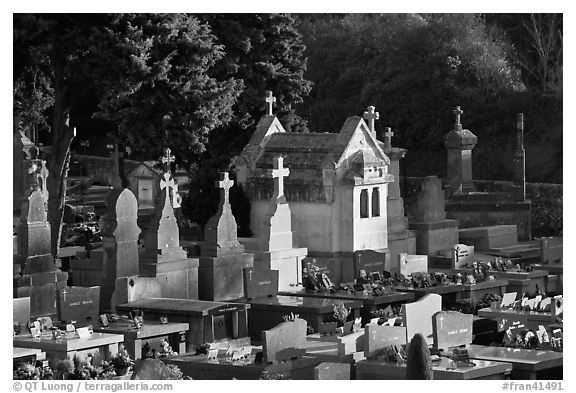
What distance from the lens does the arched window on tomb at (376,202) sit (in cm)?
3111

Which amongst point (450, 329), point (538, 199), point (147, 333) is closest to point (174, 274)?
point (147, 333)

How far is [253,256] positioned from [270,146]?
12.6ft

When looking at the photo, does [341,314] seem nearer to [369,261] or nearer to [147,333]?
[147,333]

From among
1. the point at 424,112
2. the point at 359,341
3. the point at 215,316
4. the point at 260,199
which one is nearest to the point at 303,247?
the point at 260,199

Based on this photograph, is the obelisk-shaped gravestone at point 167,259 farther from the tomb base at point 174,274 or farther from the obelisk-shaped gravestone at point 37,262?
the obelisk-shaped gravestone at point 37,262

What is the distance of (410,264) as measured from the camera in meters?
30.1

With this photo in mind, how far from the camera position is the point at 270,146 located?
31422 mm

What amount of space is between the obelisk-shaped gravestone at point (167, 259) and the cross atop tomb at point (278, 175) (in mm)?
2543

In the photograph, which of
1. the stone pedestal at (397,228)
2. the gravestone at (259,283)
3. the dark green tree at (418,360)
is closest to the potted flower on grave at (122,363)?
the dark green tree at (418,360)

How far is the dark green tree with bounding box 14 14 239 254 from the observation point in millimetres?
30391

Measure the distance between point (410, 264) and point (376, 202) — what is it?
1.64m

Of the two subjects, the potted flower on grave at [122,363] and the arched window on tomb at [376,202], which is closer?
the potted flower on grave at [122,363]

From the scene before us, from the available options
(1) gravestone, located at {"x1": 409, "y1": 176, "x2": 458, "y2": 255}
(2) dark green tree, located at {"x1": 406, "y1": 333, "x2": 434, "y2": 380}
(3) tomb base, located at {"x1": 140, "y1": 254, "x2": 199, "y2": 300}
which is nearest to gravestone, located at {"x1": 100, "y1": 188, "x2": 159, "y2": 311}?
(3) tomb base, located at {"x1": 140, "y1": 254, "x2": 199, "y2": 300}

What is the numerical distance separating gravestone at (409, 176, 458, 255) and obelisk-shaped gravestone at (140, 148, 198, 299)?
7698mm
